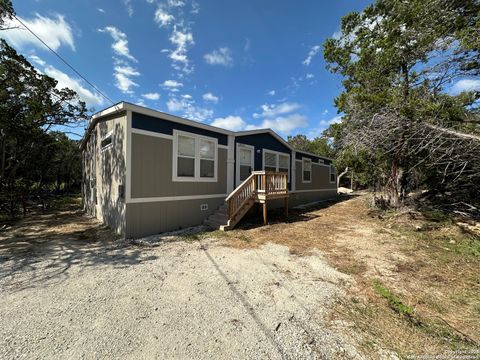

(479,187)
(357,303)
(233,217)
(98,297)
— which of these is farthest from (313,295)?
(479,187)

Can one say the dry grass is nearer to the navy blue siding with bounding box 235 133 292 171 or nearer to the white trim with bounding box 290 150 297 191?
the navy blue siding with bounding box 235 133 292 171

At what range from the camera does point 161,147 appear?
6.37 m

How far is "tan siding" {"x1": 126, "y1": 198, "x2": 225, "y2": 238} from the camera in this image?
5797 mm

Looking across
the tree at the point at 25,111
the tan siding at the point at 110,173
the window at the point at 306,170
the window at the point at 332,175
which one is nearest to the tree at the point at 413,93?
the window at the point at 306,170

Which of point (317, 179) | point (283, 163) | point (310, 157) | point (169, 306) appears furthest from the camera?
point (317, 179)

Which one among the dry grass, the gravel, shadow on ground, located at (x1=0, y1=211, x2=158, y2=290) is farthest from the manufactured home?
the gravel

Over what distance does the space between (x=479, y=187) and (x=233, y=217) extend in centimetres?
855

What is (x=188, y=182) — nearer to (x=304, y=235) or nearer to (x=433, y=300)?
(x=304, y=235)

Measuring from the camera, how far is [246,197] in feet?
23.9

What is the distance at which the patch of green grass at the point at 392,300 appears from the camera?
2646 mm

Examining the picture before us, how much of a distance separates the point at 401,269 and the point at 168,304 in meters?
4.13

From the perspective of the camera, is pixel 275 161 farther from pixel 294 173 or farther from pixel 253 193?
pixel 253 193

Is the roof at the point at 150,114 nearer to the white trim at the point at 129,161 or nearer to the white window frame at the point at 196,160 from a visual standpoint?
the white trim at the point at 129,161

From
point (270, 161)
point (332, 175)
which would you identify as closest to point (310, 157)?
point (332, 175)
